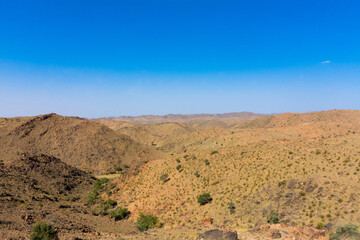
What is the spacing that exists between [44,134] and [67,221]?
55919 mm

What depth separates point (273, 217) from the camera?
18594mm

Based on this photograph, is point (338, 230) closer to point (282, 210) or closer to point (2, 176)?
point (282, 210)

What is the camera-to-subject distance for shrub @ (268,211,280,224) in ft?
60.3

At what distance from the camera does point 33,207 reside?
23.2 m

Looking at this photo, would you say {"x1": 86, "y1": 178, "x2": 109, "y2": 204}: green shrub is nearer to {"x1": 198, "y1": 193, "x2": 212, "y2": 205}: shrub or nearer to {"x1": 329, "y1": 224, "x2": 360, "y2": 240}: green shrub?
{"x1": 198, "y1": 193, "x2": 212, "y2": 205}: shrub

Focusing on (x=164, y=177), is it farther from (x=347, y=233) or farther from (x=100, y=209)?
(x=347, y=233)

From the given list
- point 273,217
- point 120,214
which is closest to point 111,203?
point 120,214

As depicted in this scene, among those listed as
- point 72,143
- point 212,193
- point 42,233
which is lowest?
point 212,193

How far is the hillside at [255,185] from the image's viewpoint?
62.3 feet

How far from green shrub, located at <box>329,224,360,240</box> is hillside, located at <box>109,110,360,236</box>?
2306 millimetres

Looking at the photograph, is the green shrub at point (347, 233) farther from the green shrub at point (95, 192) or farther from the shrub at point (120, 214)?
the green shrub at point (95, 192)

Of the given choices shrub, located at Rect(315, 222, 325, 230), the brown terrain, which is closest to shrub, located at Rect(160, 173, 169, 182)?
the brown terrain

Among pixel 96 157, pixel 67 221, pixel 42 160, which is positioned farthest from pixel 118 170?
pixel 67 221

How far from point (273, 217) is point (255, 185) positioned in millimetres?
6159
